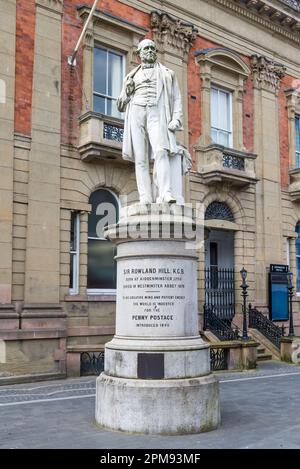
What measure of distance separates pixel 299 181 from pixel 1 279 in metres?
14.5

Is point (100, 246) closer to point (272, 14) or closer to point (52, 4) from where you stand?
point (52, 4)

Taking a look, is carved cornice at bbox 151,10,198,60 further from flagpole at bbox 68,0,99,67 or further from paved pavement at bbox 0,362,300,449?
Answer: paved pavement at bbox 0,362,300,449

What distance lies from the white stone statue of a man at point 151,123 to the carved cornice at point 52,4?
882 centimetres

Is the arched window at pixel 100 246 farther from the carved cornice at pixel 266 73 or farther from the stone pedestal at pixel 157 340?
the carved cornice at pixel 266 73

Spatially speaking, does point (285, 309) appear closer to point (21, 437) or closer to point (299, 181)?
point (299, 181)

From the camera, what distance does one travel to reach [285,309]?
22.5 meters

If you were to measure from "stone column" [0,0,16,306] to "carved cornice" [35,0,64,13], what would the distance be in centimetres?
94

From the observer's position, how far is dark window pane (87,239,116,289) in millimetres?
17594

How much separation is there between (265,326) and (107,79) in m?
10.7

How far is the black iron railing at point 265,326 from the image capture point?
2022 centimetres

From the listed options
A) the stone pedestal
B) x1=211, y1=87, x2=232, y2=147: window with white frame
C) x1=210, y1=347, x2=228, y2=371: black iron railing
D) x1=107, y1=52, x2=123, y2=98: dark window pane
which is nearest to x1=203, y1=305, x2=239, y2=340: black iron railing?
x1=210, y1=347, x2=228, y2=371: black iron railing

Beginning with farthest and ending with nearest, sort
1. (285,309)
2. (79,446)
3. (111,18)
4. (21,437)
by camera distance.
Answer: (285,309) → (111,18) → (21,437) → (79,446)

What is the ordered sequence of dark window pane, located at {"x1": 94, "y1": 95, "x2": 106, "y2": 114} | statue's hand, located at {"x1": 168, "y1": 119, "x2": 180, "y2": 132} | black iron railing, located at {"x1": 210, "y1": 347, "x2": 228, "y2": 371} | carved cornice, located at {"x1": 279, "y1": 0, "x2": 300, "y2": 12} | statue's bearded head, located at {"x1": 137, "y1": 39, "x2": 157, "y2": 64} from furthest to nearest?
carved cornice, located at {"x1": 279, "y1": 0, "x2": 300, "y2": 12}
dark window pane, located at {"x1": 94, "y1": 95, "x2": 106, "y2": 114}
black iron railing, located at {"x1": 210, "y1": 347, "x2": 228, "y2": 371}
statue's bearded head, located at {"x1": 137, "y1": 39, "x2": 157, "y2": 64}
statue's hand, located at {"x1": 168, "y1": 119, "x2": 180, "y2": 132}

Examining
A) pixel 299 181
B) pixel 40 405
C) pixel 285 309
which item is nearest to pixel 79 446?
pixel 40 405
